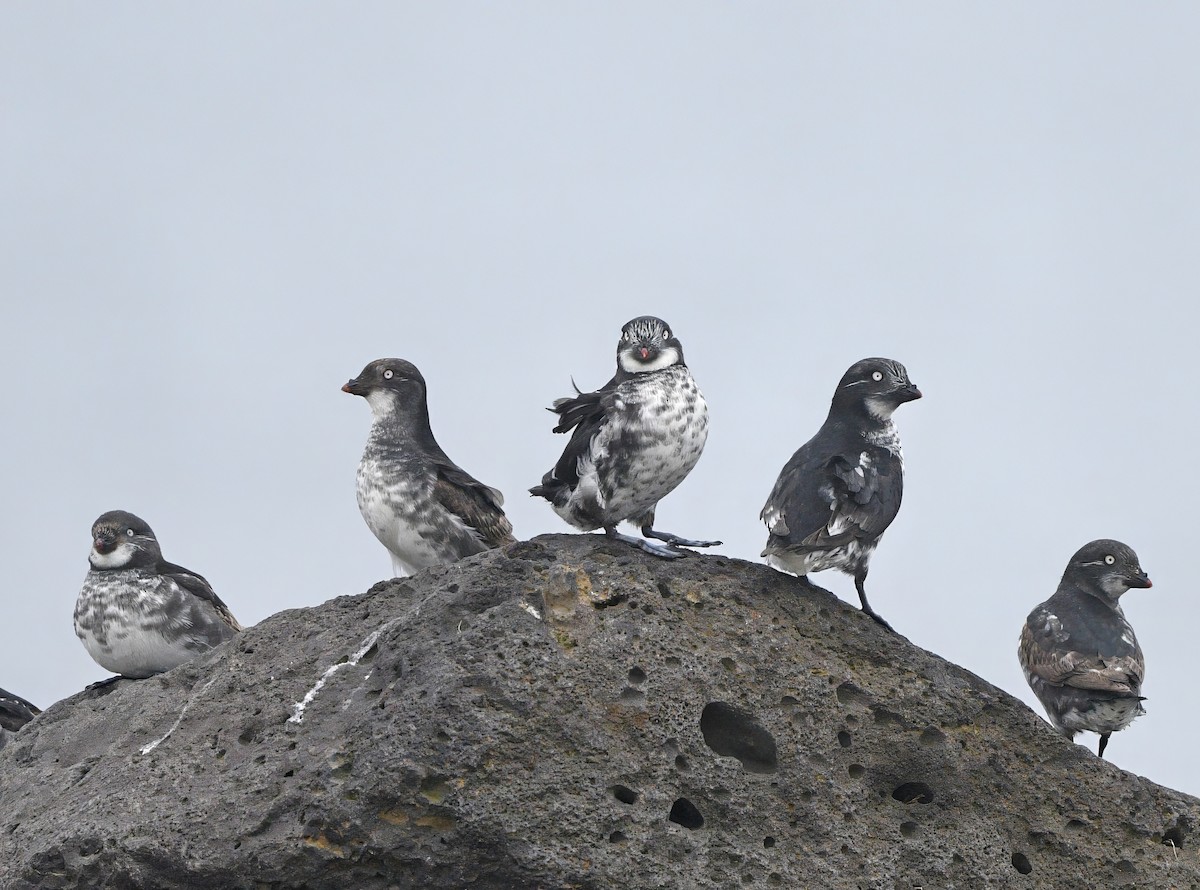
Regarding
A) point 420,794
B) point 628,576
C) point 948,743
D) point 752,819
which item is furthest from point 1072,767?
point 420,794

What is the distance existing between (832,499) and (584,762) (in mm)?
2265

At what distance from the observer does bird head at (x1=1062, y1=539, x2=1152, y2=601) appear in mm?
11422

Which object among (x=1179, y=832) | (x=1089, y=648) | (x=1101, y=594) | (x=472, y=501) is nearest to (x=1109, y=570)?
(x=1101, y=594)

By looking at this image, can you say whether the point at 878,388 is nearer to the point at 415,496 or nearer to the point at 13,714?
the point at 415,496

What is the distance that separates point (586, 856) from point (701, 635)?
53.0 inches

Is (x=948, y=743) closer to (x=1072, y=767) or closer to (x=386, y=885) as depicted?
(x=1072, y=767)

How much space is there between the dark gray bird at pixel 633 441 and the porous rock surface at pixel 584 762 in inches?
16.4

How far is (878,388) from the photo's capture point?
32.4 feet

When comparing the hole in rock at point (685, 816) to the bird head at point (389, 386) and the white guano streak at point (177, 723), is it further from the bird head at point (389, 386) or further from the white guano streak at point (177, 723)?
the bird head at point (389, 386)

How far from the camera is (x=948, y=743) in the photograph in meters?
8.74

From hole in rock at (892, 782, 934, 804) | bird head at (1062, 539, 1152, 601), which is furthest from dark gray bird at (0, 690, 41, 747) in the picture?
bird head at (1062, 539, 1152, 601)

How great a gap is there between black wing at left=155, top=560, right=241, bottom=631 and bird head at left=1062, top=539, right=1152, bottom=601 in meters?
5.98

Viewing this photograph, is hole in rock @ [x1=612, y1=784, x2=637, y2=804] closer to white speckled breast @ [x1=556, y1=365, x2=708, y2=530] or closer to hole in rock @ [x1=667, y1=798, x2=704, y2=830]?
hole in rock @ [x1=667, y1=798, x2=704, y2=830]

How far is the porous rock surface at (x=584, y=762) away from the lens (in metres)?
7.70
